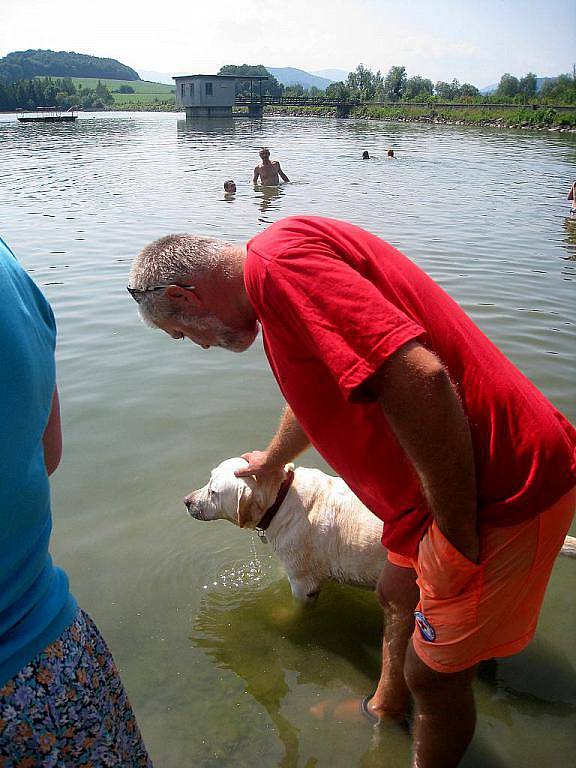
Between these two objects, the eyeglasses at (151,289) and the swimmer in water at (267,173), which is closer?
the eyeglasses at (151,289)

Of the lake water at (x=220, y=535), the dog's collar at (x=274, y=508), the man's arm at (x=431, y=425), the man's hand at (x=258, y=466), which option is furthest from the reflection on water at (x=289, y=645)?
the man's arm at (x=431, y=425)

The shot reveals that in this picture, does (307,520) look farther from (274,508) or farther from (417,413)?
(417,413)

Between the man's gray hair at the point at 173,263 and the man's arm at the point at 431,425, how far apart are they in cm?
82

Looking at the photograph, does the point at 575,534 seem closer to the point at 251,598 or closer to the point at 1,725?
the point at 251,598

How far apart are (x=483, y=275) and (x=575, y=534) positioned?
719cm

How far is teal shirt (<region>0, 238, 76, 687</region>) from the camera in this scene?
1466 millimetres

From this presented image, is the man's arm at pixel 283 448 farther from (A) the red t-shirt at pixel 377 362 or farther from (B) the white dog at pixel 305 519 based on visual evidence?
(A) the red t-shirt at pixel 377 362

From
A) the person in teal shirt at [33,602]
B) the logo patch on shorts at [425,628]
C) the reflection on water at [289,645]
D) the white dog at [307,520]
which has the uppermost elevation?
the person in teal shirt at [33,602]

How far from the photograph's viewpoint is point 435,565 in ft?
7.71

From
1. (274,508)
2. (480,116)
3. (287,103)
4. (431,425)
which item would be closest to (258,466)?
(274,508)

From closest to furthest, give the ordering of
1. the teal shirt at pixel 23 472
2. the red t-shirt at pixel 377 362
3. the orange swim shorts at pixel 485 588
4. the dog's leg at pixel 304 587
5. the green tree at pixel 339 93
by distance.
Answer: the teal shirt at pixel 23 472, the red t-shirt at pixel 377 362, the orange swim shorts at pixel 485 588, the dog's leg at pixel 304 587, the green tree at pixel 339 93

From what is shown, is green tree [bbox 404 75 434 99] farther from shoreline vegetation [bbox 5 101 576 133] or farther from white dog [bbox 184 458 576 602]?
white dog [bbox 184 458 576 602]

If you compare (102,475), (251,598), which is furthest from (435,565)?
(102,475)

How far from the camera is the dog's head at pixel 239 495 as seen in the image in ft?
13.0
